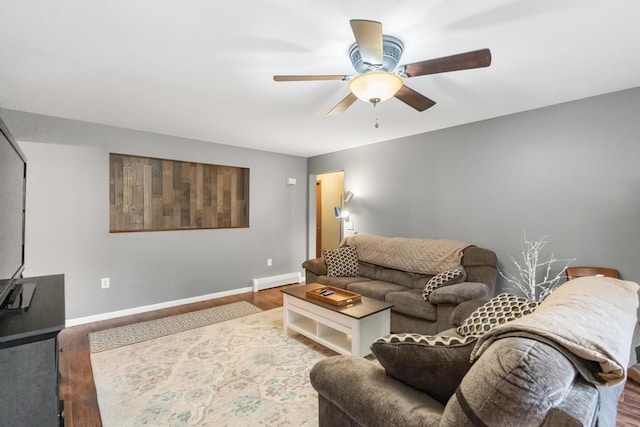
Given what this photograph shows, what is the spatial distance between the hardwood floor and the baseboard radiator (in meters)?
1.10

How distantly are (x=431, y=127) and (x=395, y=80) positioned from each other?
2.22 m

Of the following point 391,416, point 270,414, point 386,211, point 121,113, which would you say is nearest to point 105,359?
point 270,414

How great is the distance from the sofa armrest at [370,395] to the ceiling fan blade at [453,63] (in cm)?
159

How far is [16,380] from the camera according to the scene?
1.19 m

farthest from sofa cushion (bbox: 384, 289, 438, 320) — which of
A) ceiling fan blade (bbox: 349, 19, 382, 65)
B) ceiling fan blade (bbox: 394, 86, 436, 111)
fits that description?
ceiling fan blade (bbox: 349, 19, 382, 65)

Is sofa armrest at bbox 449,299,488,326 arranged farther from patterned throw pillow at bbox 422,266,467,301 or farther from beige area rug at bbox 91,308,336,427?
beige area rug at bbox 91,308,336,427

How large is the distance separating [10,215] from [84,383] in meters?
1.40

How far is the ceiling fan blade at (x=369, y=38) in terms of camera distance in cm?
139

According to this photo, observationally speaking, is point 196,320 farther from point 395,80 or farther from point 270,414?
point 395,80

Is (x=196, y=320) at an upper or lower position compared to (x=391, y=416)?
lower

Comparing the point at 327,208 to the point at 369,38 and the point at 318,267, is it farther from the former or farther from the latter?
the point at 369,38

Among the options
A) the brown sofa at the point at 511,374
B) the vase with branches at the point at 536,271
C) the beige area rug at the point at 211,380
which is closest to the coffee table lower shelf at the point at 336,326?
A: the beige area rug at the point at 211,380

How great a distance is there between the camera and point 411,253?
12.0 feet

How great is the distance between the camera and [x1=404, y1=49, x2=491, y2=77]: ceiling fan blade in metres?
1.56
